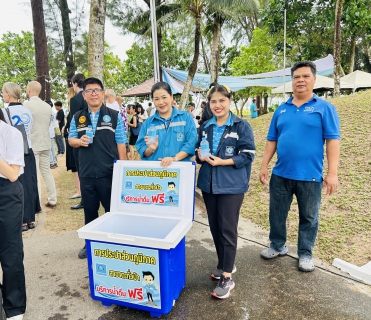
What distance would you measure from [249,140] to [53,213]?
11.7 ft

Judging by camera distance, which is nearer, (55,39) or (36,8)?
(36,8)

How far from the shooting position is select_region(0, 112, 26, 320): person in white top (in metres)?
1.98

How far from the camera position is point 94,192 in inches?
120

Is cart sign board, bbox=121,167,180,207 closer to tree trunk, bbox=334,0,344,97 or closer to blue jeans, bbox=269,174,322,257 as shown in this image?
blue jeans, bbox=269,174,322,257

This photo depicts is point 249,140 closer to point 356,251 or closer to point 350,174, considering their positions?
point 356,251

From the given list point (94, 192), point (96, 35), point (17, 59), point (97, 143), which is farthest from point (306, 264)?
point (17, 59)

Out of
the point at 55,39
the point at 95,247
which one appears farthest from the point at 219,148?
the point at 55,39

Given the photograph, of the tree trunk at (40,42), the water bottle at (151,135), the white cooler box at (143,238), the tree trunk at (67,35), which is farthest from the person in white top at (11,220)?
the tree trunk at (67,35)

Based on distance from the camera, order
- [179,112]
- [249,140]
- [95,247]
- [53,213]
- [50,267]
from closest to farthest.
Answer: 1. [95,247]
2. [249,140]
3. [179,112]
4. [50,267]
5. [53,213]

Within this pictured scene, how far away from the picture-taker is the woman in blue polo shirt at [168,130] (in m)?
2.60

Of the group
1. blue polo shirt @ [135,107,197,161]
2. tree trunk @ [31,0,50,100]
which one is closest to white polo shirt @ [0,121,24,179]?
blue polo shirt @ [135,107,197,161]

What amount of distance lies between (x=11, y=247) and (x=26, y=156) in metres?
2.20

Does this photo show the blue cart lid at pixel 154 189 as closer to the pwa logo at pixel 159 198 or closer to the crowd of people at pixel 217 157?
the pwa logo at pixel 159 198

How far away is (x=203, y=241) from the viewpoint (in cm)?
361
